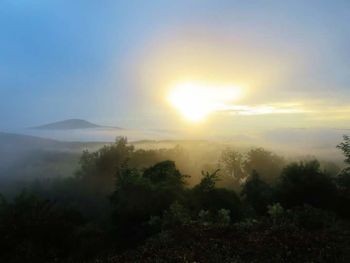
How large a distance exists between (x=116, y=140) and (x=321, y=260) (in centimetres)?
11960

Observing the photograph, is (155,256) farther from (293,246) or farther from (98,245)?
(98,245)

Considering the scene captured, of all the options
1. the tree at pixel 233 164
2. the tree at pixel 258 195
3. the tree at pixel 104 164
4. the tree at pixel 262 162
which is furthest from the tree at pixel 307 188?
the tree at pixel 104 164

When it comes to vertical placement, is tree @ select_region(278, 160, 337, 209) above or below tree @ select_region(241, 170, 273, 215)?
above

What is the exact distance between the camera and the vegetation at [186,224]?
19.9 meters

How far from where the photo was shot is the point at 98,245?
34750 mm

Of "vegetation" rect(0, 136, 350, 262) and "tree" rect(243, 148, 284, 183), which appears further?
"tree" rect(243, 148, 284, 183)

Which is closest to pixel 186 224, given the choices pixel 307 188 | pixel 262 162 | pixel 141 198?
pixel 141 198

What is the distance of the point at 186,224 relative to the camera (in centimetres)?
2786

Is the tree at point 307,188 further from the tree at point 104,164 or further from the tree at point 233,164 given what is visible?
the tree at point 104,164

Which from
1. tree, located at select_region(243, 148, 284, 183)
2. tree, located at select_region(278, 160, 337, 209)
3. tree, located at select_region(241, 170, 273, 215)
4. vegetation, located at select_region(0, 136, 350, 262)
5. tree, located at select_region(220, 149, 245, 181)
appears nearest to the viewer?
vegetation, located at select_region(0, 136, 350, 262)

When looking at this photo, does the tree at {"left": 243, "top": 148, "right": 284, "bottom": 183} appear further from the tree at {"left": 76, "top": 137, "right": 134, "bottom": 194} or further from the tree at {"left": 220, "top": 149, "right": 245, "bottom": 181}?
the tree at {"left": 76, "top": 137, "right": 134, "bottom": 194}

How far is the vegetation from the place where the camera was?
1994cm

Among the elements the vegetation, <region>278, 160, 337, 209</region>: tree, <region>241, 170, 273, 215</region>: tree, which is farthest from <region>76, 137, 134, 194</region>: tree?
<region>278, 160, 337, 209</region>: tree

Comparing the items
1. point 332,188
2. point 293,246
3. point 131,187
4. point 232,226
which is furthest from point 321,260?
point 332,188
